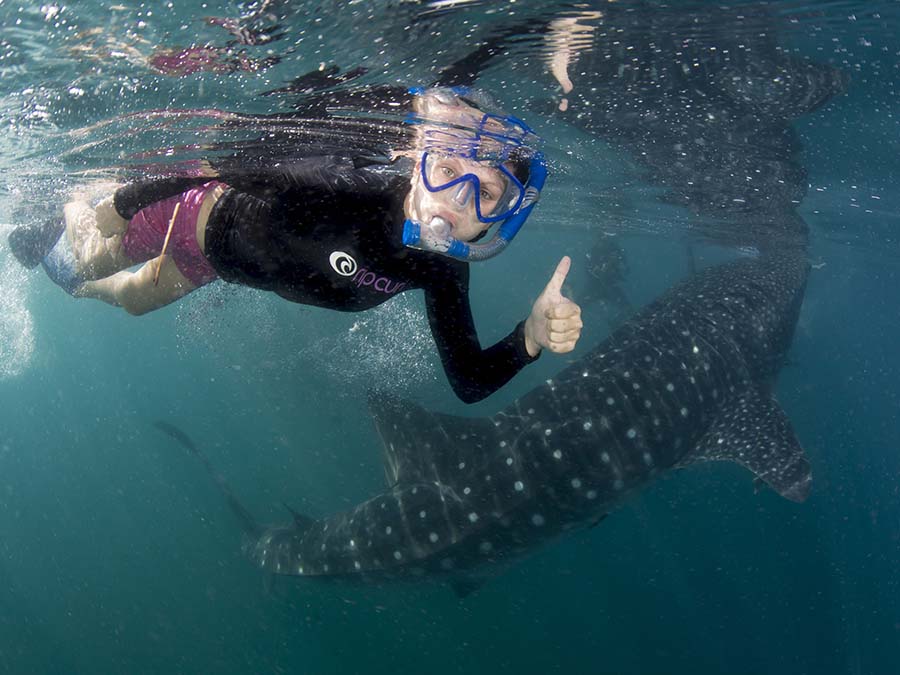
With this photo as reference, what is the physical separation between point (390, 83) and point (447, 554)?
17.2 ft

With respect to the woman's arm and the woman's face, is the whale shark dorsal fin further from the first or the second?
the woman's face

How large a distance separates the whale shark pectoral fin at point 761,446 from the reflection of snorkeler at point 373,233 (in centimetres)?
420

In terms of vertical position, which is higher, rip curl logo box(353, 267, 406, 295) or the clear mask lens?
the clear mask lens

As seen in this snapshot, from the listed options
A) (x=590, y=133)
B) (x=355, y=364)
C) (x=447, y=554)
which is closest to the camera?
(x=447, y=554)

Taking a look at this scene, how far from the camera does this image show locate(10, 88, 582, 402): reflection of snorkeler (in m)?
3.52

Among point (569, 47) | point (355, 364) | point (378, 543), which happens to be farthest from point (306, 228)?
point (355, 364)

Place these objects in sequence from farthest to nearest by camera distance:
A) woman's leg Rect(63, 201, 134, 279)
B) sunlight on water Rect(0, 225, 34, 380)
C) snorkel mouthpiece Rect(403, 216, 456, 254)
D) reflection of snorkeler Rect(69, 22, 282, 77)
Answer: sunlight on water Rect(0, 225, 34, 380)
woman's leg Rect(63, 201, 134, 279)
reflection of snorkeler Rect(69, 22, 282, 77)
snorkel mouthpiece Rect(403, 216, 456, 254)

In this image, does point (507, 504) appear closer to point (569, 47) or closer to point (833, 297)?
point (569, 47)

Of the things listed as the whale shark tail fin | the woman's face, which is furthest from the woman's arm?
the whale shark tail fin

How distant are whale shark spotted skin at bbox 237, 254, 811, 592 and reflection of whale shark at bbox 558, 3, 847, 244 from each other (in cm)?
304

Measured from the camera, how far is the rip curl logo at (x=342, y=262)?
13.0 ft

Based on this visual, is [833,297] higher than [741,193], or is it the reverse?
[741,193]

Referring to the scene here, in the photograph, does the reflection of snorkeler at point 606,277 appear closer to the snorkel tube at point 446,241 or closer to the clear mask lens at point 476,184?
the clear mask lens at point 476,184

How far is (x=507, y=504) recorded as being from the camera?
6.25 metres
